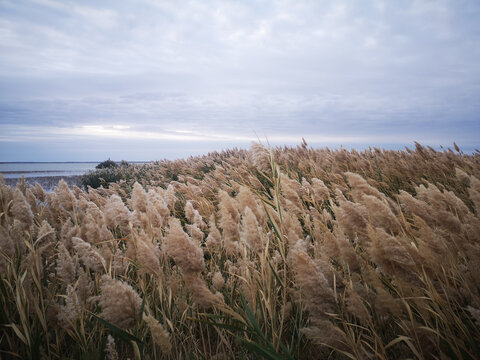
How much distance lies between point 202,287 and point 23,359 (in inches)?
38.3

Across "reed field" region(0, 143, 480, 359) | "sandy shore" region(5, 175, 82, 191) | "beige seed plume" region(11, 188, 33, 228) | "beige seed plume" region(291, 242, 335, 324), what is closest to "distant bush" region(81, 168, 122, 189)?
"sandy shore" region(5, 175, 82, 191)

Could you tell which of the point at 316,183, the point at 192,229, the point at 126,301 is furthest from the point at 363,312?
the point at 316,183

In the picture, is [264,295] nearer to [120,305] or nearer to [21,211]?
[120,305]

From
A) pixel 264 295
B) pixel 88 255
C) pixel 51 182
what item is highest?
pixel 88 255

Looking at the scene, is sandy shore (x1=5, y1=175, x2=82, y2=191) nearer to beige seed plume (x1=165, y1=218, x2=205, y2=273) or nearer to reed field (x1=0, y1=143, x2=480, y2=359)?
reed field (x1=0, y1=143, x2=480, y2=359)

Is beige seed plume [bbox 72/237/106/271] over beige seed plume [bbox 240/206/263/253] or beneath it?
beneath

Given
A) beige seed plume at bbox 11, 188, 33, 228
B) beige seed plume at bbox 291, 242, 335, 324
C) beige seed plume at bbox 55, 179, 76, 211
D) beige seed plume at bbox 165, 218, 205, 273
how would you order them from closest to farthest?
beige seed plume at bbox 291, 242, 335, 324
beige seed plume at bbox 165, 218, 205, 273
beige seed plume at bbox 11, 188, 33, 228
beige seed plume at bbox 55, 179, 76, 211

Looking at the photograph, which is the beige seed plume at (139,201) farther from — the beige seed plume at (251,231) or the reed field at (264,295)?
the beige seed plume at (251,231)

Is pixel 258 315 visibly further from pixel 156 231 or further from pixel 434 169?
pixel 434 169

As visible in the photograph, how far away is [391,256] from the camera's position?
1100mm

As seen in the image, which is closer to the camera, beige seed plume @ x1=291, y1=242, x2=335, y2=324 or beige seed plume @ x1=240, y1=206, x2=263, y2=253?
beige seed plume @ x1=291, y1=242, x2=335, y2=324

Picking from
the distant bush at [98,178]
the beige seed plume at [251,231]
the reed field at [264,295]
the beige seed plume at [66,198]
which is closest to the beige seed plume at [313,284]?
the reed field at [264,295]

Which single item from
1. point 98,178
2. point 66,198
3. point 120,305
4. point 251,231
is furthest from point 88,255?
point 98,178

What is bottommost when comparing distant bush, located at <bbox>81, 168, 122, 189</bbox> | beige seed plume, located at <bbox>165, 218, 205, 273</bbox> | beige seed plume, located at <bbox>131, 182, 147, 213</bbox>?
distant bush, located at <bbox>81, 168, 122, 189</bbox>
